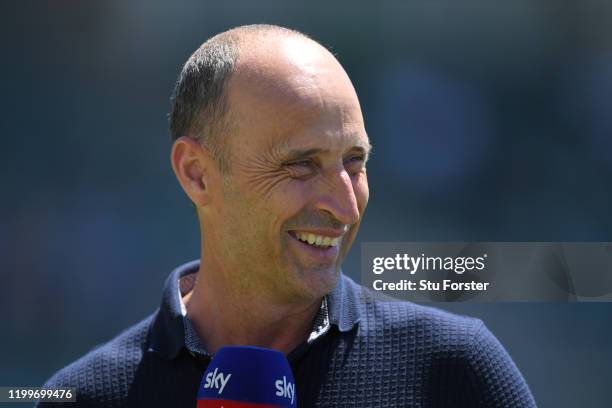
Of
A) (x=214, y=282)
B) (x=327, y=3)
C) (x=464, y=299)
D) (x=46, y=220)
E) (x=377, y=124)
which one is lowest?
(x=214, y=282)

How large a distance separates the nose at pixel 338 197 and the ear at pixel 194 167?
0.18m

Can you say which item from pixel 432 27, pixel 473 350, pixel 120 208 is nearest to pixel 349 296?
pixel 473 350

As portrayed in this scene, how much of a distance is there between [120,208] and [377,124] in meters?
0.88

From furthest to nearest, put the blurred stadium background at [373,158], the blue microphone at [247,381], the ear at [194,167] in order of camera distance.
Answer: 1. the blurred stadium background at [373,158]
2. the ear at [194,167]
3. the blue microphone at [247,381]

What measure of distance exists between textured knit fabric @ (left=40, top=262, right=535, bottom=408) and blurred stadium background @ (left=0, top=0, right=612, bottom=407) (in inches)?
56.5

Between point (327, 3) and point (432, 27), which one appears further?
point (327, 3)

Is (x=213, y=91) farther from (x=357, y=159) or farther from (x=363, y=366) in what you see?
(x=363, y=366)

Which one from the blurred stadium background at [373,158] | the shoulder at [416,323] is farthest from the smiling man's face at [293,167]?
the blurred stadium background at [373,158]

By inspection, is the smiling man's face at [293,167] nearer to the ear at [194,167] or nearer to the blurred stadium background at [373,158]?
the ear at [194,167]

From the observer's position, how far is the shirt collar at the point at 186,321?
106 centimetres

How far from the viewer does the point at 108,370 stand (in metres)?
1.10

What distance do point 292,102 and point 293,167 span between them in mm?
77

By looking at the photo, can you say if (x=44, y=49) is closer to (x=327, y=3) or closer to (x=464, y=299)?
(x=327, y=3)

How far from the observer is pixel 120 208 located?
2711mm
